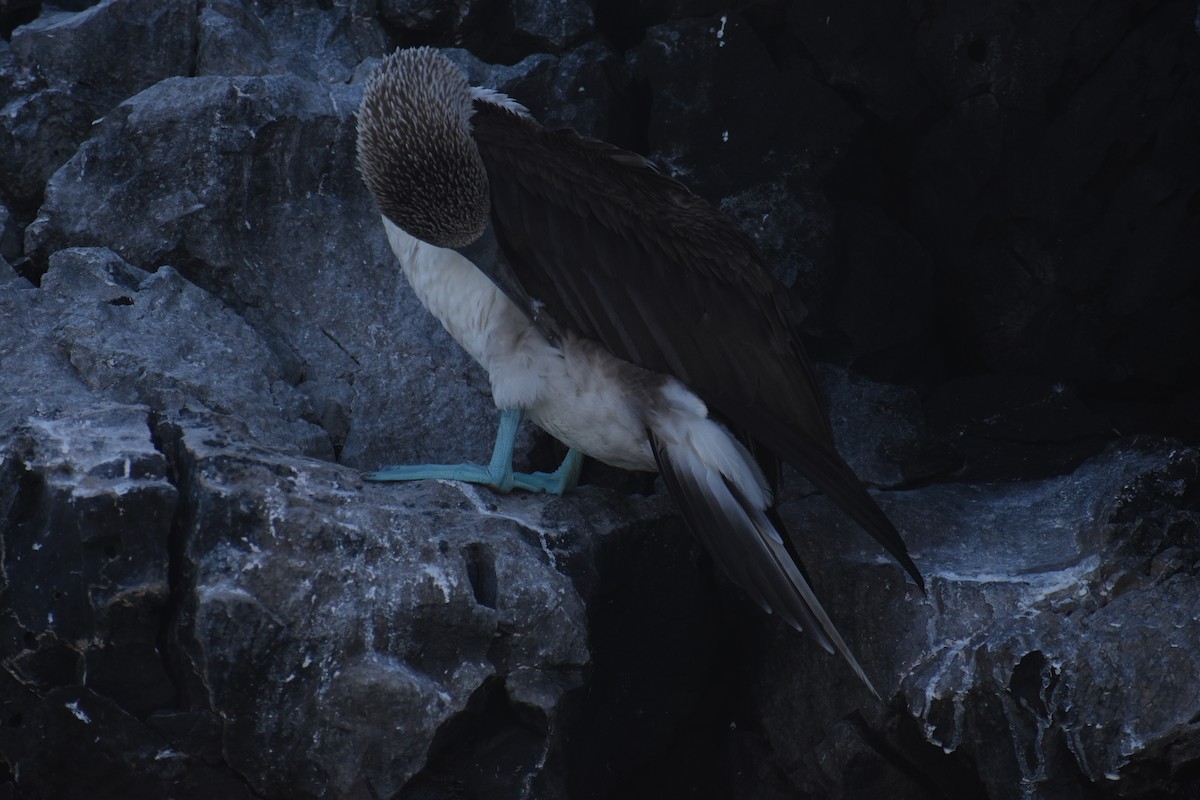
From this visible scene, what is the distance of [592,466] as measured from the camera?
12.7ft

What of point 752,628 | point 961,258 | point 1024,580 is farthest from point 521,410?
point 961,258

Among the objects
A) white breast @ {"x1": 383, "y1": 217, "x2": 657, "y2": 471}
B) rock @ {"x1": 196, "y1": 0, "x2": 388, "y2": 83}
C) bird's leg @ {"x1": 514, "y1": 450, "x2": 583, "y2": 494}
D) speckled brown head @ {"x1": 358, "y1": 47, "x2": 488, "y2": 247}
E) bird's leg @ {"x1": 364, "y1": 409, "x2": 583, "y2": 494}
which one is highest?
speckled brown head @ {"x1": 358, "y1": 47, "x2": 488, "y2": 247}

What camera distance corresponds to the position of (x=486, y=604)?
107 inches

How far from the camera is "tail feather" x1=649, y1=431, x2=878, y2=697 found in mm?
2814

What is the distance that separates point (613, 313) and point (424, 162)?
1.89 ft

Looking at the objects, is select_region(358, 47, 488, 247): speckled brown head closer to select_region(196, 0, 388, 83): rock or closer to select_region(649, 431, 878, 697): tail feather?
select_region(649, 431, 878, 697): tail feather

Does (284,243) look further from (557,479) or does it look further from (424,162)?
(557,479)

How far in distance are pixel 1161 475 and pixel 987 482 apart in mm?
654

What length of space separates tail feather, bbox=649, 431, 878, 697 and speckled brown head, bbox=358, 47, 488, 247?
2.66 feet

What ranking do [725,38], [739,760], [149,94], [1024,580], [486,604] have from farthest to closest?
1. [725,38]
2. [149,94]
3. [739,760]
4. [1024,580]
5. [486,604]

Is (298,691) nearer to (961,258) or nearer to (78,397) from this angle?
(78,397)

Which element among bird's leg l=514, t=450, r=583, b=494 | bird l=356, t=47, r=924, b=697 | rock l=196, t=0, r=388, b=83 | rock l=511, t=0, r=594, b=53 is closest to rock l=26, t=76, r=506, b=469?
rock l=196, t=0, r=388, b=83

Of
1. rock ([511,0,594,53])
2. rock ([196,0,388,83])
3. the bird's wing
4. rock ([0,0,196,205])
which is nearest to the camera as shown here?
the bird's wing

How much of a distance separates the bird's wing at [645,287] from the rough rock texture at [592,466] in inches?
18.1
